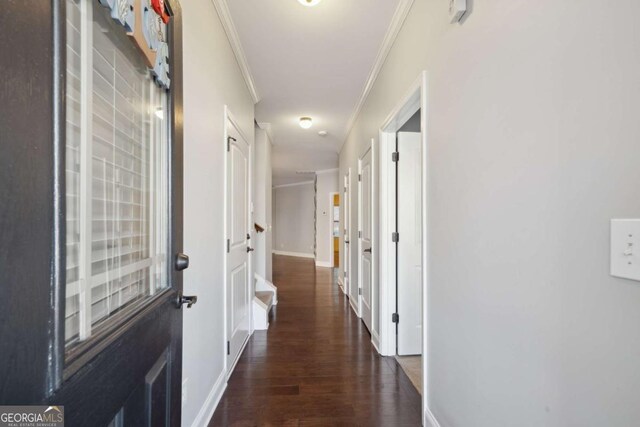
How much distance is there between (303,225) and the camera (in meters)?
10.6

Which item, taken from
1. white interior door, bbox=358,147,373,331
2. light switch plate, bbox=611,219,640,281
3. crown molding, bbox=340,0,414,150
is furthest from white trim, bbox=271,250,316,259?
light switch plate, bbox=611,219,640,281

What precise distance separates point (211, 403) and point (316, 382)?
761 mm

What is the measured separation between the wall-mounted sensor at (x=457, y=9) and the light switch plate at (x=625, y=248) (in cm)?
105

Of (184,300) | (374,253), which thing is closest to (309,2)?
(184,300)

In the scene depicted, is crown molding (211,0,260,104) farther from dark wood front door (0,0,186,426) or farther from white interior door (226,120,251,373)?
dark wood front door (0,0,186,426)

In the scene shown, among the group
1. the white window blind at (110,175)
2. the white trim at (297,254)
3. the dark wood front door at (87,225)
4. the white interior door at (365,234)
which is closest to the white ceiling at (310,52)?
the white interior door at (365,234)

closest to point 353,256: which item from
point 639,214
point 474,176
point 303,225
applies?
point 474,176

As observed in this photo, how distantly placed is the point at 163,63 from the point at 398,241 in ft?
7.38

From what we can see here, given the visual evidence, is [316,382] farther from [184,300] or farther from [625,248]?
[625,248]

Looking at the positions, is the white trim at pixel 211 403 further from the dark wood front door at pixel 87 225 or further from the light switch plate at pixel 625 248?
the light switch plate at pixel 625 248

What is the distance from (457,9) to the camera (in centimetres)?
132

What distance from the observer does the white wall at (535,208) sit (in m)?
0.72

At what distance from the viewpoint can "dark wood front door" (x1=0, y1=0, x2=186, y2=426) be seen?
1.35ft

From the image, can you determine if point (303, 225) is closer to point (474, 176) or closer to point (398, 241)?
point (398, 241)
